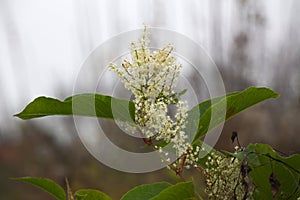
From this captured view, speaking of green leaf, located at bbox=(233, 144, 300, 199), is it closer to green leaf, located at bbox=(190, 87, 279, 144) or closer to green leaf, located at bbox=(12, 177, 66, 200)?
green leaf, located at bbox=(190, 87, 279, 144)

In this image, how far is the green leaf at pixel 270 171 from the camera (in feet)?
1.80

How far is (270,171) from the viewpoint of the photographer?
0.56 meters

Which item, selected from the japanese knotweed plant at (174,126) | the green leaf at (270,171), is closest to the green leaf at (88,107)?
the japanese knotweed plant at (174,126)

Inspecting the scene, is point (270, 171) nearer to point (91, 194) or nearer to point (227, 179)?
point (227, 179)

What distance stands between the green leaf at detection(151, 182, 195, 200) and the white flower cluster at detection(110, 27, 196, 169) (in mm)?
44

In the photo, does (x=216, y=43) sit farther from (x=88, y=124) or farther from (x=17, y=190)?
(x=17, y=190)

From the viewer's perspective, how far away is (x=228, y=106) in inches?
21.5

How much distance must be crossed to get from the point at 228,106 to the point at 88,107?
14 centimetres

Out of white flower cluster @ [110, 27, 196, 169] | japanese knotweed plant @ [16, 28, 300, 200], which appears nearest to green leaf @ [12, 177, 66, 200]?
japanese knotweed plant @ [16, 28, 300, 200]

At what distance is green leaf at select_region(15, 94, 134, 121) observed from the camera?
0.56m

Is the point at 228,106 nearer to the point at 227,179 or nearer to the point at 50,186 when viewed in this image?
the point at 227,179

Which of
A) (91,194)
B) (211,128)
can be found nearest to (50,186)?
(91,194)

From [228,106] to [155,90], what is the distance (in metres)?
0.07

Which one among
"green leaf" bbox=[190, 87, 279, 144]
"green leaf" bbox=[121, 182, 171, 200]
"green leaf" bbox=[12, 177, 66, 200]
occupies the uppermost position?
"green leaf" bbox=[190, 87, 279, 144]
